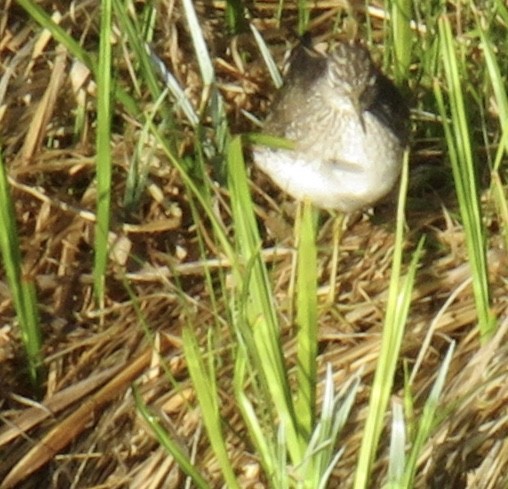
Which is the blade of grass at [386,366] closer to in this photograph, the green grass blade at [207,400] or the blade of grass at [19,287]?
the green grass blade at [207,400]

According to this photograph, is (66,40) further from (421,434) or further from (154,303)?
(421,434)

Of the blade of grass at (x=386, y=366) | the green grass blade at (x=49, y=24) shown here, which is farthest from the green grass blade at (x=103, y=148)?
the blade of grass at (x=386, y=366)

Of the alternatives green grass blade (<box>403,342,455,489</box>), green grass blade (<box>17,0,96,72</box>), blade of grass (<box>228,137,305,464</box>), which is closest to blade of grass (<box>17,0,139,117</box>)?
green grass blade (<box>17,0,96,72</box>)

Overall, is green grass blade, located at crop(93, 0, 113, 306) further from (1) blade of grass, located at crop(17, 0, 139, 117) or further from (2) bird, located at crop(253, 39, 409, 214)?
(2) bird, located at crop(253, 39, 409, 214)

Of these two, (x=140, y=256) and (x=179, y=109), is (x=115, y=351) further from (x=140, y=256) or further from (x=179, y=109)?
(x=179, y=109)

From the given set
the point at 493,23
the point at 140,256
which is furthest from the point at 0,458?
the point at 493,23

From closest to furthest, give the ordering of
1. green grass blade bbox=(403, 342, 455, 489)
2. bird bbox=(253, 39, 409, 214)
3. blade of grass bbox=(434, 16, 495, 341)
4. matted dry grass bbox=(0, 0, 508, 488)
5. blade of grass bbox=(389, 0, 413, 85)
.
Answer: green grass blade bbox=(403, 342, 455, 489) < blade of grass bbox=(434, 16, 495, 341) < matted dry grass bbox=(0, 0, 508, 488) < bird bbox=(253, 39, 409, 214) < blade of grass bbox=(389, 0, 413, 85)
